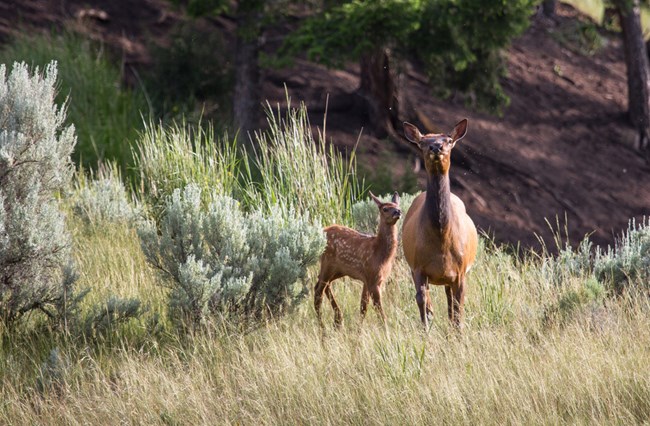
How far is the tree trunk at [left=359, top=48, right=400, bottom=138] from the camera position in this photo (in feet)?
48.2

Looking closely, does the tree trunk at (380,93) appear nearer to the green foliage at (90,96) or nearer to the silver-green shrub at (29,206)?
the green foliage at (90,96)

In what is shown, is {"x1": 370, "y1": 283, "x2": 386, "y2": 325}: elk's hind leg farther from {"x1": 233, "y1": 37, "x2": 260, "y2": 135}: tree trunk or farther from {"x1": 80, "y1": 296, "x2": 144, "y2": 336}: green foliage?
{"x1": 233, "y1": 37, "x2": 260, "y2": 135}: tree trunk

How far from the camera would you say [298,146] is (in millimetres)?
9188

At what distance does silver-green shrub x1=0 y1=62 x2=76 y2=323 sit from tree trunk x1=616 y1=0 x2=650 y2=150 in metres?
11.7

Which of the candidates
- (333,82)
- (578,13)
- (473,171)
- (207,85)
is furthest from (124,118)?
(578,13)

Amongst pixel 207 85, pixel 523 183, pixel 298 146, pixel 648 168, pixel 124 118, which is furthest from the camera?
pixel 648 168

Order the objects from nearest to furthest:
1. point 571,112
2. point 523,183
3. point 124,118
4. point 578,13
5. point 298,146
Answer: point 298,146 < point 124,118 < point 523,183 < point 571,112 < point 578,13

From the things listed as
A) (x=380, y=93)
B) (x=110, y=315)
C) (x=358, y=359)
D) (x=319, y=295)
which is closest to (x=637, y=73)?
(x=380, y=93)

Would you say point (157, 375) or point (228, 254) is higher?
point (228, 254)

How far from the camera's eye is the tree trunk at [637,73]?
1702cm

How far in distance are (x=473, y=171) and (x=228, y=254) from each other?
9.44 meters

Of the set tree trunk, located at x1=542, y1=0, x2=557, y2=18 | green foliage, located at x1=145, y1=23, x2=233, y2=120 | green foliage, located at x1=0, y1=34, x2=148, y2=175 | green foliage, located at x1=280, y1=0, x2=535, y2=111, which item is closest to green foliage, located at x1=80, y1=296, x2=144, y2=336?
green foliage, located at x1=280, y1=0, x2=535, y2=111

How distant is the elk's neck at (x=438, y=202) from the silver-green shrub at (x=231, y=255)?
115cm

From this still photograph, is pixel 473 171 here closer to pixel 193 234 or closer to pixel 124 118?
pixel 124 118
